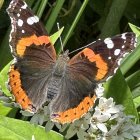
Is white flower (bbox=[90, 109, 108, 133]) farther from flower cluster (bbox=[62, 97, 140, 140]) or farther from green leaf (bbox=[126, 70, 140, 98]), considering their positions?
green leaf (bbox=[126, 70, 140, 98])

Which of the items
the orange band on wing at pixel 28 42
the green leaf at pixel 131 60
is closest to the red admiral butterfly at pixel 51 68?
the orange band on wing at pixel 28 42

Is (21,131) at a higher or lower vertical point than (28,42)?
lower

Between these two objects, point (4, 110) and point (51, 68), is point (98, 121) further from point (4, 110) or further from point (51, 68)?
point (4, 110)

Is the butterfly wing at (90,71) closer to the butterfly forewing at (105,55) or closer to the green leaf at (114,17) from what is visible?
the butterfly forewing at (105,55)

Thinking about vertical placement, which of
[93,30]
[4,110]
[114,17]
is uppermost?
[114,17]

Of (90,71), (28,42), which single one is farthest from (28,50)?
(90,71)

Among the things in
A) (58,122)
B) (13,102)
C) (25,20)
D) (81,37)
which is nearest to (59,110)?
(58,122)

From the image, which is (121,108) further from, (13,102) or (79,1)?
(79,1)
